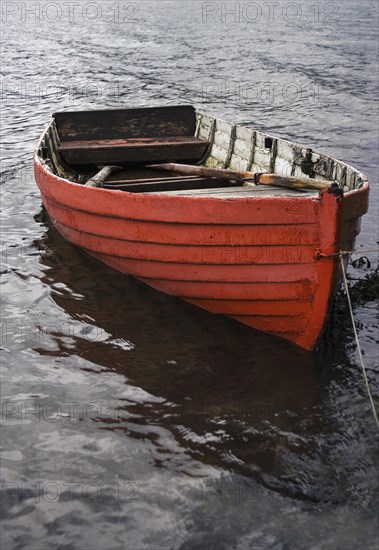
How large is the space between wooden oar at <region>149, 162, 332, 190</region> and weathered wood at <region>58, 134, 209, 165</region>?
1108 mm

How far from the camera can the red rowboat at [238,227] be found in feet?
21.0

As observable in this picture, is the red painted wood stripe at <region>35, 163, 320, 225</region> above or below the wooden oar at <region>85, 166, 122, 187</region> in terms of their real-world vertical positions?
above

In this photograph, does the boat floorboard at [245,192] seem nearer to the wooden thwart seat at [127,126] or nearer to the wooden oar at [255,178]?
the wooden oar at [255,178]

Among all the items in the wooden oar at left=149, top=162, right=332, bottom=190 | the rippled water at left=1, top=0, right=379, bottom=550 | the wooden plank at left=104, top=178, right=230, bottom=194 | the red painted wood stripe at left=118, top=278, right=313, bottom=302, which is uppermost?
the wooden oar at left=149, top=162, right=332, bottom=190

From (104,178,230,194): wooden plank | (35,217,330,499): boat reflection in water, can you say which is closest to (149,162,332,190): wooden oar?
(104,178,230,194): wooden plank

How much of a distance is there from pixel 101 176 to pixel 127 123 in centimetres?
252

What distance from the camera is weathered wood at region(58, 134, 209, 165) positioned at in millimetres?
10406

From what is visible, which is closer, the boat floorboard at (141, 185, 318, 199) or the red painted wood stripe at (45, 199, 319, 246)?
the red painted wood stripe at (45, 199, 319, 246)

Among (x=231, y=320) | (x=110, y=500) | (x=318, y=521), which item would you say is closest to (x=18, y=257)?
(x=231, y=320)

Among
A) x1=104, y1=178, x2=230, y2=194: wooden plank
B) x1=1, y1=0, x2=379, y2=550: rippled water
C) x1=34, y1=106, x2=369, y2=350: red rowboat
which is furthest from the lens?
x1=104, y1=178, x2=230, y2=194: wooden plank

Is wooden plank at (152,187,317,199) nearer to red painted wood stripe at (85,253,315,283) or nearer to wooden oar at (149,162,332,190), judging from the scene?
wooden oar at (149,162,332,190)

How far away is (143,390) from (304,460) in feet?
5.21

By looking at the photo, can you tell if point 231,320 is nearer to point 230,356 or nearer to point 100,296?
point 230,356

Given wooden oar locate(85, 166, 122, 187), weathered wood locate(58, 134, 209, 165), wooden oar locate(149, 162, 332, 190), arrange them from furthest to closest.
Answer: weathered wood locate(58, 134, 209, 165) < wooden oar locate(85, 166, 122, 187) < wooden oar locate(149, 162, 332, 190)
